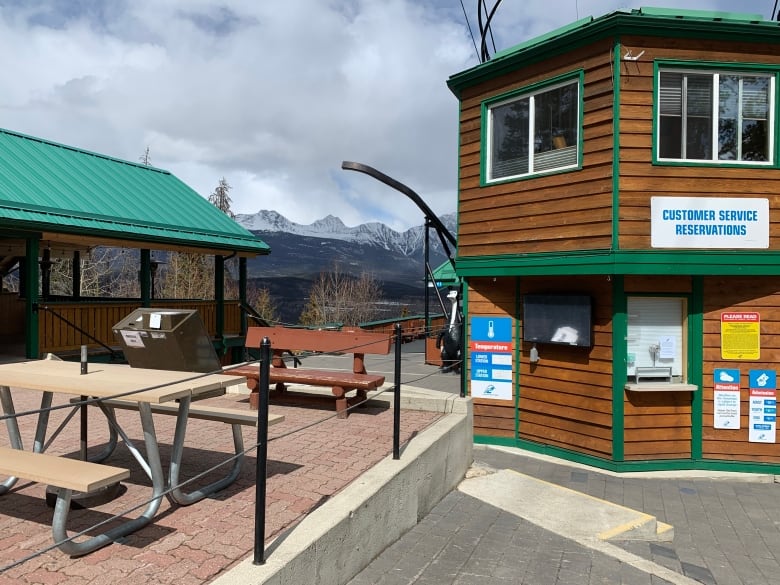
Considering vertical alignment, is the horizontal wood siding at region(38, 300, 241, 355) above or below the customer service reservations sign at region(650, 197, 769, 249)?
below

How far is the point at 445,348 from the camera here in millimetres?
15023

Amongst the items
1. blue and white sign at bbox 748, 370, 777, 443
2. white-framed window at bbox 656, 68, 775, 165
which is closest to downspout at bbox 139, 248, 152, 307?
white-framed window at bbox 656, 68, 775, 165

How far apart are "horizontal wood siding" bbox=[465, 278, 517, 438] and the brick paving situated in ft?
11.1

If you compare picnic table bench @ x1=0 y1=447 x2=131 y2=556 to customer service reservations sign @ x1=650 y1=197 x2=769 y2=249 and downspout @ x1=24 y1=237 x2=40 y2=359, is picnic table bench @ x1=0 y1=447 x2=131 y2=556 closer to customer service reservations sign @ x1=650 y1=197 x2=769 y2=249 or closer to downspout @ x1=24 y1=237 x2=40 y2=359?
customer service reservations sign @ x1=650 y1=197 x2=769 y2=249

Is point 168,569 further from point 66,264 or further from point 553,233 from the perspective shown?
point 66,264

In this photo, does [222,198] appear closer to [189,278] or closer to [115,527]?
[189,278]

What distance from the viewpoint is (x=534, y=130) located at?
922 centimetres

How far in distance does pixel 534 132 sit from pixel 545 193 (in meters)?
1.00

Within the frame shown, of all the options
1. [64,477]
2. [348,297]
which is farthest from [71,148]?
[348,297]

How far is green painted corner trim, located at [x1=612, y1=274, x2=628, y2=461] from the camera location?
27.2ft

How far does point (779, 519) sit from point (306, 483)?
530 centimetres

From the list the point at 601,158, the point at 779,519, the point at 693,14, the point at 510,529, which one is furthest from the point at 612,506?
the point at 693,14

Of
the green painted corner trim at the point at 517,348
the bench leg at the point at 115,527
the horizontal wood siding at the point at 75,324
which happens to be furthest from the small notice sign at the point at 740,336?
the horizontal wood siding at the point at 75,324

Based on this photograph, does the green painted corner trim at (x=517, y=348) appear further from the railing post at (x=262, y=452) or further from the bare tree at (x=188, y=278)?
the bare tree at (x=188, y=278)
